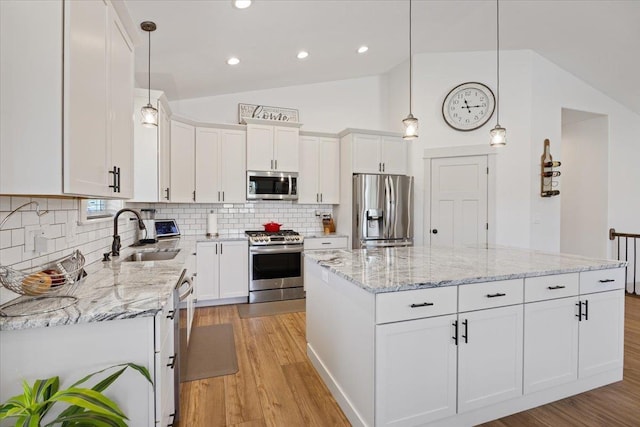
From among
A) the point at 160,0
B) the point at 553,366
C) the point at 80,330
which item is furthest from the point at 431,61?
the point at 80,330

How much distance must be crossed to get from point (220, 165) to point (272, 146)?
78cm

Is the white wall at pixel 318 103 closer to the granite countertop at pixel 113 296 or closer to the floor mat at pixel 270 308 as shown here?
the floor mat at pixel 270 308

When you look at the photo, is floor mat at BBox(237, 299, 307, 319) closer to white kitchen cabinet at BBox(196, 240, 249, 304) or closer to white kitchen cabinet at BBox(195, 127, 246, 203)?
white kitchen cabinet at BBox(196, 240, 249, 304)

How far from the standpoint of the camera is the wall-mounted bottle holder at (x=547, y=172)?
14.0ft

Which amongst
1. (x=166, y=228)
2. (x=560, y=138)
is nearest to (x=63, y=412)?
(x=166, y=228)

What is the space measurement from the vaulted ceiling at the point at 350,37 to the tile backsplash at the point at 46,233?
1.22m

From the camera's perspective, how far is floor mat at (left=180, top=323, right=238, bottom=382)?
2488 millimetres

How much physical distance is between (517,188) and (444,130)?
4.21 feet

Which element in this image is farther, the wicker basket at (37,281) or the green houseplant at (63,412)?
the wicker basket at (37,281)

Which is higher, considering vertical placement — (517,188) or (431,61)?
(431,61)

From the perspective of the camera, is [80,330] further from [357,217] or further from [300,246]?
[357,217]

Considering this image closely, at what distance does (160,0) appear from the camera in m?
2.29

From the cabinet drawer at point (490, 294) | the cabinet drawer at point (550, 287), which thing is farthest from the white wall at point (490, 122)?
the cabinet drawer at point (490, 294)

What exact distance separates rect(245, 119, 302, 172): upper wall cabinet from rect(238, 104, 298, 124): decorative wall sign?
0.31 metres
